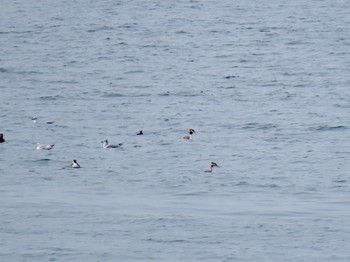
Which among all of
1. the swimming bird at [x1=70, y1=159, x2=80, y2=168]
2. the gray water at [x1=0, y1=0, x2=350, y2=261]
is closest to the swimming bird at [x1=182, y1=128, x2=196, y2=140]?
the gray water at [x1=0, y1=0, x2=350, y2=261]

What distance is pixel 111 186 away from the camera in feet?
118

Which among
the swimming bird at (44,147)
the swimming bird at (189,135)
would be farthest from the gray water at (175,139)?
the swimming bird at (44,147)

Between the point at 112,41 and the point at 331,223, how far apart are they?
45769 mm

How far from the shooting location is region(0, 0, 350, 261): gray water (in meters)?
30.1

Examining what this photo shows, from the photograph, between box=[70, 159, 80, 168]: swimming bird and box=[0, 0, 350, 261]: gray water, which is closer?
box=[0, 0, 350, 261]: gray water

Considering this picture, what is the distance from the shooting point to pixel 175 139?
43.6m

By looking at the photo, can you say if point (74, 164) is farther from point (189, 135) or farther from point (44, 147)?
point (189, 135)

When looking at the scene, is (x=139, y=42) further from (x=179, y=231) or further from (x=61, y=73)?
(x=179, y=231)

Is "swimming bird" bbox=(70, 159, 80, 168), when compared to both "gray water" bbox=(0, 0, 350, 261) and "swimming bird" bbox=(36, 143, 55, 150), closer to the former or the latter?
"gray water" bbox=(0, 0, 350, 261)

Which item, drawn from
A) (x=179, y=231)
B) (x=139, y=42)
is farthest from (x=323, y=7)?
(x=179, y=231)

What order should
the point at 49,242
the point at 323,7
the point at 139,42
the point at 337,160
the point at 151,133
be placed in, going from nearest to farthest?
the point at 49,242 < the point at 337,160 < the point at 151,133 < the point at 139,42 < the point at 323,7

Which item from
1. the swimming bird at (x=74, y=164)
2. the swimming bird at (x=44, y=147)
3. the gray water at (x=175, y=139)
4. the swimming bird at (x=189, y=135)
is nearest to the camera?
the gray water at (x=175, y=139)

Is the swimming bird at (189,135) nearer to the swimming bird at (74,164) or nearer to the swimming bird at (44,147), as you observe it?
the swimming bird at (44,147)

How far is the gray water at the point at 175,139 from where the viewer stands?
30094 millimetres
